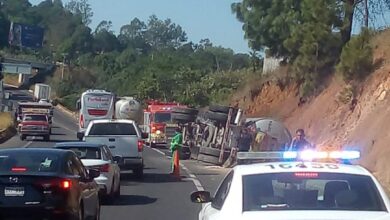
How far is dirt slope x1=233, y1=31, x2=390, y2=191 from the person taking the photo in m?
34.3

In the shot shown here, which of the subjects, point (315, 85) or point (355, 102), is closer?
point (355, 102)

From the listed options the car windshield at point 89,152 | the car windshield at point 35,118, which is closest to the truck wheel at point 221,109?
the car windshield at point 89,152

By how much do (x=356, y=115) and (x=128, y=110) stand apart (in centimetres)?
2794

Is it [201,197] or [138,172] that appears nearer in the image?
[201,197]

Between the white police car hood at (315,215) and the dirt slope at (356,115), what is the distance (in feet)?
62.4

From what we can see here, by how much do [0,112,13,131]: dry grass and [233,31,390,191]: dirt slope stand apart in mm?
25324

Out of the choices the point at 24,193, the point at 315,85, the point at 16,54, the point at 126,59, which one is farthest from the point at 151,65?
the point at 24,193

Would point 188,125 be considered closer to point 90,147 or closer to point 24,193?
point 90,147

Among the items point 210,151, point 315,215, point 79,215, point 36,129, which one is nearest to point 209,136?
point 210,151

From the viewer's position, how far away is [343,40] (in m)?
47.7

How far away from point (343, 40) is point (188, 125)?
879 centimetres

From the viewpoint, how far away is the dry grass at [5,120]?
75.3 m

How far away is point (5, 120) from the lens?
3285 inches

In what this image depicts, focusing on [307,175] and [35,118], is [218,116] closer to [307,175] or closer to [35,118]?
[35,118]
